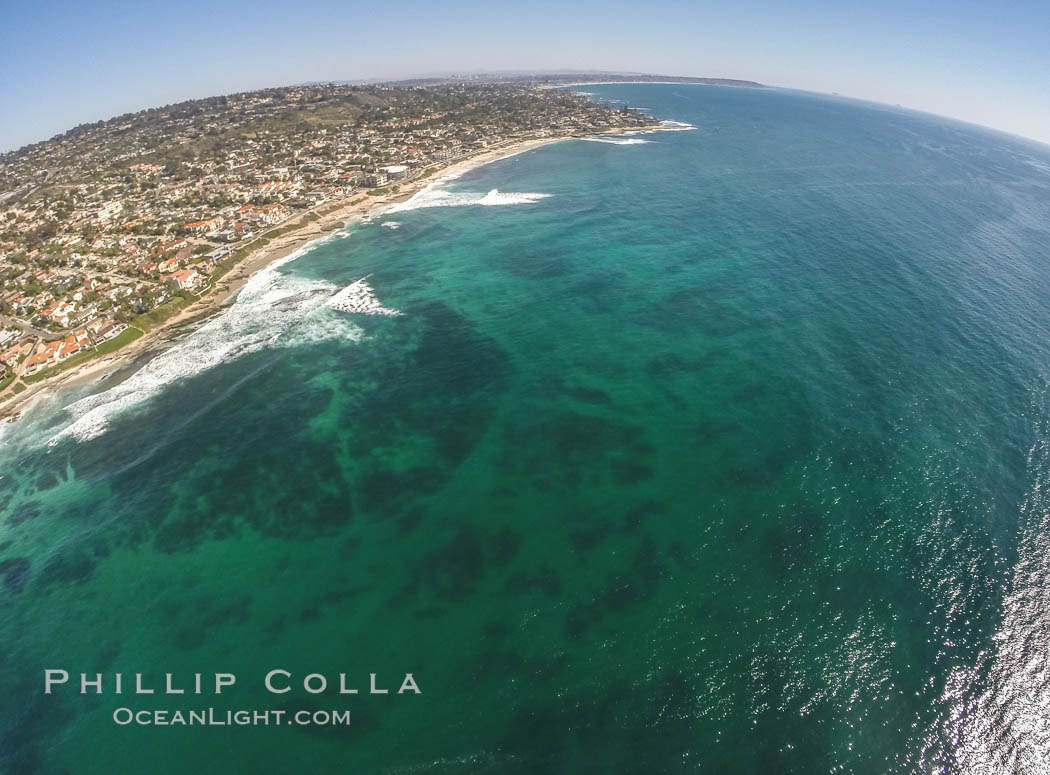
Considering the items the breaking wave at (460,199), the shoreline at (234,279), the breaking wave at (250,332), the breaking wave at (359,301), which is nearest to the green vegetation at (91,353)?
the shoreline at (234,279)

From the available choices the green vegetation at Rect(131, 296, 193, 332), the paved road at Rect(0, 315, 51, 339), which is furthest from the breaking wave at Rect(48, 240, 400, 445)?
the paved road at Rect(0, 315, 51, 339)

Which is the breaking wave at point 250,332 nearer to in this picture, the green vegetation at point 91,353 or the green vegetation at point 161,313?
the green vegetation at point 161,313

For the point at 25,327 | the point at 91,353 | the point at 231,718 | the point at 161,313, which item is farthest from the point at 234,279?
the point at 231,718

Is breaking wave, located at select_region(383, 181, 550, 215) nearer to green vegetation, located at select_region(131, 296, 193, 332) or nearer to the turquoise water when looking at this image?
the turquoise water

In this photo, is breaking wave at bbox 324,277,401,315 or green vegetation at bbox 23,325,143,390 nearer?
green vegetation at bbox 23,325,143,390

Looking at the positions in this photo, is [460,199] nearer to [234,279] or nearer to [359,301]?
[359,301]

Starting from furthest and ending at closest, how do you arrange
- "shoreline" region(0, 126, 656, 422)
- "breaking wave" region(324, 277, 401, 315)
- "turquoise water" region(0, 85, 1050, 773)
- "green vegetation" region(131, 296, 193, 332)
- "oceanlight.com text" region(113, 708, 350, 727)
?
"breaking wave" region(324, 277, 401, 315) < "green vegetation" region(131, 296, 193, 332) < "shoreline" region(0, 126, 656, 422) < "oceanlight.com text" region(113, 708, 350, 727) < "turquoise water" region(0, 85, 1050, 773)
